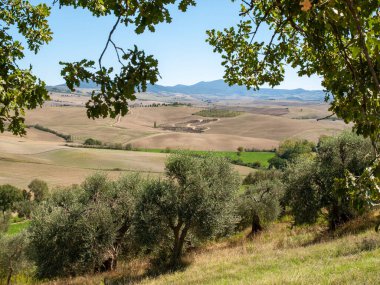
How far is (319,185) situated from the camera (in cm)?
2894

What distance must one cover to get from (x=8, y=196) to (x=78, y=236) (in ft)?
172

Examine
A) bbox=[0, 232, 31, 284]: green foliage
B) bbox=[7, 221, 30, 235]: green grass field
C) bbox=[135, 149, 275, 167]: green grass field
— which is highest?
bbox=[135, 149, 275, 167]: green grass field

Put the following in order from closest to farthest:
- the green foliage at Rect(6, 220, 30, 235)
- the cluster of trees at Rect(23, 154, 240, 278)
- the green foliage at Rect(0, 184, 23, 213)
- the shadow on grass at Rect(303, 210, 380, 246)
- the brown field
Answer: the shadow on grass at Rect(303, 210, 380, 246) → the cluster of trees at Rect(23, 154, 240, 278) → the green foliage at Rect(6, 220, 30, 235) → the green foliage at Rect(0, 184, 23, 213) → the brown field

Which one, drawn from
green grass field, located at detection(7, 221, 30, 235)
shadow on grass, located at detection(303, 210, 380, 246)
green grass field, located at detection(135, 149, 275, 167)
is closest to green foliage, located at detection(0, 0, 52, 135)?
shadow on grass, located at detection(303, 210, 380, 246)

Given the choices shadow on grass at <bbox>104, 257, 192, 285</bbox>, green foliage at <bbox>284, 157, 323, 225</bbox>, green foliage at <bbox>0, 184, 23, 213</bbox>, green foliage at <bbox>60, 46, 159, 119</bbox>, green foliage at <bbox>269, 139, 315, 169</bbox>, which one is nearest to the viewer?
green foliage at <bbox>60, 46, 159, 119</bbox>

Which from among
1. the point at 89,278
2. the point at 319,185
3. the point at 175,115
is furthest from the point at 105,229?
the point at 175,115

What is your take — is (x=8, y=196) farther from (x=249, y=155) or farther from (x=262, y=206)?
(x=249, y=155)

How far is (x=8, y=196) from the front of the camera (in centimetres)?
7294

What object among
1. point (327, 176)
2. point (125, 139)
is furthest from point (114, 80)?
point (125, 139)

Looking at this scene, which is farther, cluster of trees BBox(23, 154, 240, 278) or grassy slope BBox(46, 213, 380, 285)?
cluster of trees BBox(23, 154, 240, 278)

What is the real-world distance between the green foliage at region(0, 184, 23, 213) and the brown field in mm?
3095

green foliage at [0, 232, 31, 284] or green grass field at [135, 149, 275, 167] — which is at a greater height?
green grass field at [135, 149, 275, 167]

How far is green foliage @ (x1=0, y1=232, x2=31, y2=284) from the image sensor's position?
116 feet

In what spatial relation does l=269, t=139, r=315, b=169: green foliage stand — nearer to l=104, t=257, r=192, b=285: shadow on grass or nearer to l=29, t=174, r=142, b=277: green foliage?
l=29, t=174, r=142, b=277: green foliage
